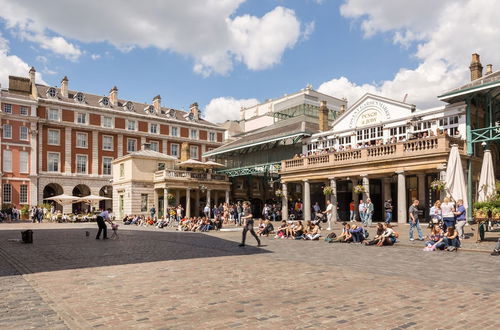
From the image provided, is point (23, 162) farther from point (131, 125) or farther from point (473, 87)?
point (473, 87)

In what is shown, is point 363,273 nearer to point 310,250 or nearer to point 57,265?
point 310,250

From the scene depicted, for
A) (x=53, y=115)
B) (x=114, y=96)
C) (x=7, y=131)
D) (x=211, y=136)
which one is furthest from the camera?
(x=211, y=136)

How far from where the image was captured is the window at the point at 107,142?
57688 mm

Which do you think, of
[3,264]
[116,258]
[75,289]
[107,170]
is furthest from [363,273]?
[107,170]

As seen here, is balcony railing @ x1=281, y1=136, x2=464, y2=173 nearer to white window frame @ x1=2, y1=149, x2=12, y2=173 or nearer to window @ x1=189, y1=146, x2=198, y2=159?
window @ x1=189, y1=146, x2=198, y2=159

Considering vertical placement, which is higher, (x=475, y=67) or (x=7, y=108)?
(x=7, y=108)

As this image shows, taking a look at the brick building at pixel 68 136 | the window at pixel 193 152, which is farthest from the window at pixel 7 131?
the window at pixel 193 152

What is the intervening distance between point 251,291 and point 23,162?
51.7m

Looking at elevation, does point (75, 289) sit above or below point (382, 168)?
below

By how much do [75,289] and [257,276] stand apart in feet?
12.2

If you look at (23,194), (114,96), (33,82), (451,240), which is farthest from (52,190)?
(451,240)

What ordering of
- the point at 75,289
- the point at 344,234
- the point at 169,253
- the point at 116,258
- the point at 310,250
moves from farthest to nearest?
the point at 344,234 → the point at 310,250 → the point at 169,253 → the point at 116,258 → the point at 75,289

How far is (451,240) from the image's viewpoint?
13.8 m

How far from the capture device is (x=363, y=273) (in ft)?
30.5
